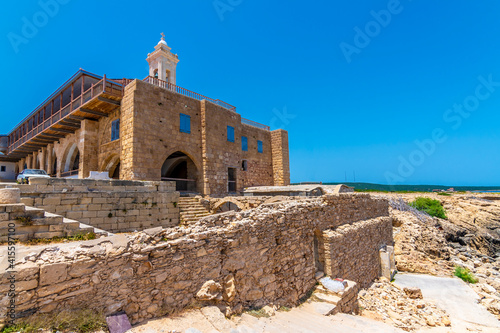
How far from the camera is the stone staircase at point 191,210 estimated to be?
1144 cm

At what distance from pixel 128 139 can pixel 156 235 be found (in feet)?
34.9

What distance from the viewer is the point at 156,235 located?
4242 millimetres

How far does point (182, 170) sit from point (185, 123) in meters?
5.78

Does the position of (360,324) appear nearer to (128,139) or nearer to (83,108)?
(128,139)

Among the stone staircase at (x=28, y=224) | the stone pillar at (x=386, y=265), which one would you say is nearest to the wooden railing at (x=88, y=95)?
the stone staircase at (x=28, y=224)

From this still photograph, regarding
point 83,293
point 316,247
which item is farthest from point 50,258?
point 316,247

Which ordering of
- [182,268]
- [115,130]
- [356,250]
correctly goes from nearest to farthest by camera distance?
[182,268] → [356,250] → [115,130]

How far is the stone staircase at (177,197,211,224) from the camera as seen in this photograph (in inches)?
450

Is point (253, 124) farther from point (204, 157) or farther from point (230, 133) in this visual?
point (204, 157)

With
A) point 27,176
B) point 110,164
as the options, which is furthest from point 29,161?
point 27,176

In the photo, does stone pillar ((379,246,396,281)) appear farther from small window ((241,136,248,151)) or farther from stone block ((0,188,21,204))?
stone block ((0,188,21,204))

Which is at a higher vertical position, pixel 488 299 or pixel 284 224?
pixel 284 224

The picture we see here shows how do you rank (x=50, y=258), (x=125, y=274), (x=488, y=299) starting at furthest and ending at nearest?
(x=488, y=299) < (x=125, y=274) < (x=50, y=258)

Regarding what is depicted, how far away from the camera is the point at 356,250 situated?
363 inches
